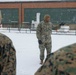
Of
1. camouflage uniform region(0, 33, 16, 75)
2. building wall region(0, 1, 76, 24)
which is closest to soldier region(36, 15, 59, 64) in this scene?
camouflage uniform region(0, 33, 16, 75)

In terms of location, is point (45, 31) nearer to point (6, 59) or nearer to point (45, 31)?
point (45, 31)

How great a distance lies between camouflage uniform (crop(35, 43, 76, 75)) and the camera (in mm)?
1573

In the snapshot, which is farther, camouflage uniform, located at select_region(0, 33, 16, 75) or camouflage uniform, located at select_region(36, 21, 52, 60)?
camouflage uniform, located at select_region(36, 21, 52, 60)

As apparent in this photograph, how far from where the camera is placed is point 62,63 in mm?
1603

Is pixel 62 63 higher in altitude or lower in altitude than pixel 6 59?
higher

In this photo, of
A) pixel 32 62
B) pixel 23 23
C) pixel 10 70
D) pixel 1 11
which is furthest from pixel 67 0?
pixel 10 70

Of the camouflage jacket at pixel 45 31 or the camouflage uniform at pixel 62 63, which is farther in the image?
the camouflage jacket at pixel 45 31

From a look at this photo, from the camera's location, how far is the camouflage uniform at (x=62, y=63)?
157 cm

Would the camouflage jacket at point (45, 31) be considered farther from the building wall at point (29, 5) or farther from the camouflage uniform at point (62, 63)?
the building wall at point (29, 5)

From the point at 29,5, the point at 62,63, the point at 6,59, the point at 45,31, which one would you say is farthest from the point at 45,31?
the point at 29,5

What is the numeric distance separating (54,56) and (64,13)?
3713 cm

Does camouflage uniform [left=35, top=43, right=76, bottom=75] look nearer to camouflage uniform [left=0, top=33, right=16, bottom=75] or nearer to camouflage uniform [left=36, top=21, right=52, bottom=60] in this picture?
camouflage uniform [left=0, top=33, right=16, bottom=75]

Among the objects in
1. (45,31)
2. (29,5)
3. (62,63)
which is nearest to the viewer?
(62,63)

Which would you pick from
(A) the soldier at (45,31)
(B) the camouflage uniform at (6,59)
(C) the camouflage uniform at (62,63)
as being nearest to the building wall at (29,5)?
(A) the soldier at (45,31)
